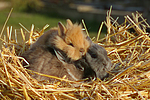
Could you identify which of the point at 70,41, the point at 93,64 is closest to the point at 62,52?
the point at 70,41

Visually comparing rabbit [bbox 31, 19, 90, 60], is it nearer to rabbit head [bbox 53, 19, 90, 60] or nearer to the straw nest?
rabbit head [bbox 53, 19, 90, 60]

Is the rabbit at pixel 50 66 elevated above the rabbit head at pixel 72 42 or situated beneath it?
situated beneath

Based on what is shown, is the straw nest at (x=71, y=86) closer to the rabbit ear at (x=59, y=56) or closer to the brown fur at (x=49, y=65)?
the brown fur at (x=49, y=65)

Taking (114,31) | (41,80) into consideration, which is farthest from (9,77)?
(114,31)

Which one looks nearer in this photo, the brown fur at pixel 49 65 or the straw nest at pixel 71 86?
the straw nest at pixel 71 86

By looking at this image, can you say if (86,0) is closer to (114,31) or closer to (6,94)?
(114,31)

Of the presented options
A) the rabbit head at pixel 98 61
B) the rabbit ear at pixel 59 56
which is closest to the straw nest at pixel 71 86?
the rabbit head at pixel 98 61

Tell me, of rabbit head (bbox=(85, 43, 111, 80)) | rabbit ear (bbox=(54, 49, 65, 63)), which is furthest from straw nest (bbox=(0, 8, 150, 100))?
rabbit ear (bbox=(54, 49, 65, 63))
